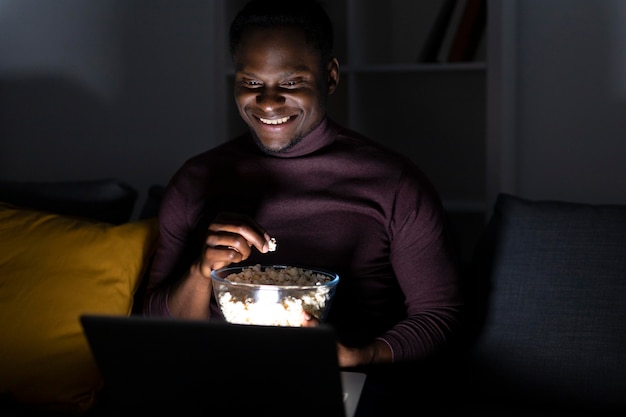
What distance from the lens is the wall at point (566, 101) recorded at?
2.27 meters

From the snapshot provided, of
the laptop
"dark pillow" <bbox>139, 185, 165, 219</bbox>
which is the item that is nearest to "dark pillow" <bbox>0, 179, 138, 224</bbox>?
"dark pillow" <bbox>139, 185, 165, 219</bbox>

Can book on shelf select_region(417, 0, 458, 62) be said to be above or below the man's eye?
above

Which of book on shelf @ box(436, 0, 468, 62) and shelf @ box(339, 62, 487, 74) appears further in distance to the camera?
book on shelf @ box(436, 0, 468, 62)

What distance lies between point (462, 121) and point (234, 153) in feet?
2.81

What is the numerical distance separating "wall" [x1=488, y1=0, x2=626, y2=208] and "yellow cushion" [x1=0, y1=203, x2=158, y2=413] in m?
0.91

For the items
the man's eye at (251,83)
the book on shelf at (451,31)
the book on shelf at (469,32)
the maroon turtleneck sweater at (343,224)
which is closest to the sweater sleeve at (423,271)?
the maroon turtleneck sweater at (343,224)

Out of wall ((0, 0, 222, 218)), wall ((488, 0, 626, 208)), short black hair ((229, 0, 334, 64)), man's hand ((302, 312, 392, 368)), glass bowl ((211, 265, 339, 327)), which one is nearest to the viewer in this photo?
glass bowl ((211, 265, 339, 327))

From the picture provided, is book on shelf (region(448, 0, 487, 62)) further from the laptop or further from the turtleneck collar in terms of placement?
the laptop

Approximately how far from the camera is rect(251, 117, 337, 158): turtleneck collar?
6.05 ft

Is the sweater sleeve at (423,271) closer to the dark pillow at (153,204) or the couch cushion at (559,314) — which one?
the couch cushion at (559,314)

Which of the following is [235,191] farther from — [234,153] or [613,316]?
[613,316]

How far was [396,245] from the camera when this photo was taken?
1.76m

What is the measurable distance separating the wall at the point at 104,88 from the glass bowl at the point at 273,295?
48.6 inches

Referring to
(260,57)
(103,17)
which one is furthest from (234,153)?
(103,17)
